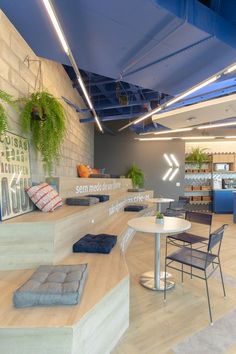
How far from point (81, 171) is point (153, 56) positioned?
352cm

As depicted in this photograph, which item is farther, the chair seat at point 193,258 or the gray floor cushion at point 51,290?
the chair seat at point 193,258

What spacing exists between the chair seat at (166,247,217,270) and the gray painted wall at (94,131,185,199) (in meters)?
6.13

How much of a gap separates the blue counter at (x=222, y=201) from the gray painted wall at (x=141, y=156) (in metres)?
1.54

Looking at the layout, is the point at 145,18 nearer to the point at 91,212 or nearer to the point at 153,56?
the point at 153,56

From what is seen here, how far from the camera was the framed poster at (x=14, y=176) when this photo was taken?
2.34 metres

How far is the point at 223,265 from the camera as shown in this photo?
3.80 meters

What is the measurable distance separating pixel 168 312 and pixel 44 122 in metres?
2.66

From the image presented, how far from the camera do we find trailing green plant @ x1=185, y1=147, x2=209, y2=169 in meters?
9.27

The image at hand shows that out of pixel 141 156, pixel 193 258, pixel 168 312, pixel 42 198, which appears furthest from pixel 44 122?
Result: pixel 141 156

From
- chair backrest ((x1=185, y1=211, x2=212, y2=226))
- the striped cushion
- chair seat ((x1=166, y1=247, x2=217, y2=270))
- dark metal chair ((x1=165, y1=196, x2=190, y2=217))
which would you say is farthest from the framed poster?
dark metal chair ((x1=165, y1=196, x2=190, y2=217))

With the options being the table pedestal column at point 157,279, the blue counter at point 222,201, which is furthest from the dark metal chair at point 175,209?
the blue counter at point 222,201

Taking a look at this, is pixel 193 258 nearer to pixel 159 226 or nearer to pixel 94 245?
pixel 159 226

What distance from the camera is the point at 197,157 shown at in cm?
926

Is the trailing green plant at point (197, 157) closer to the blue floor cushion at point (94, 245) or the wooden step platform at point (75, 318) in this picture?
the blue floor cushion at point (94, 245)
